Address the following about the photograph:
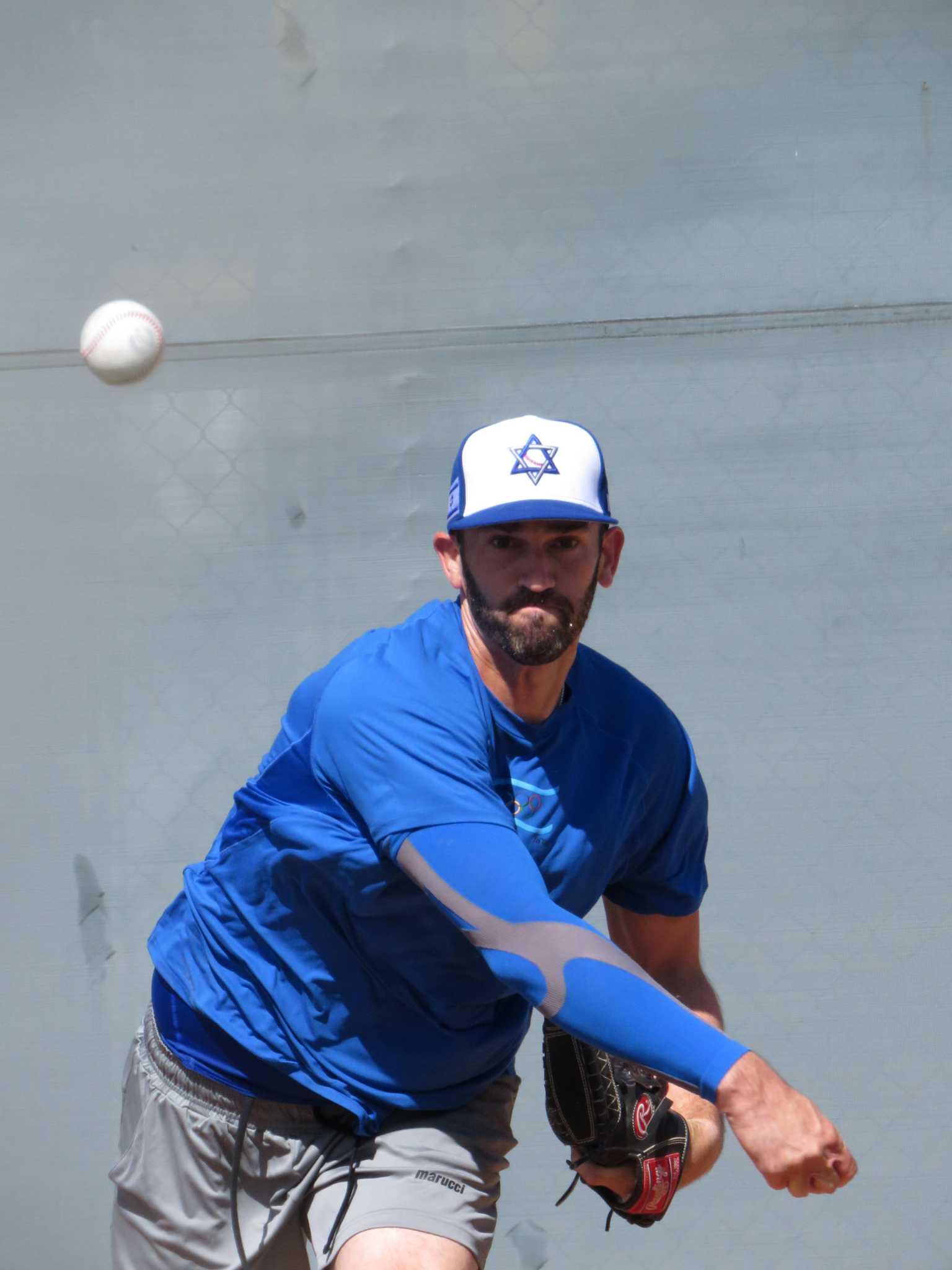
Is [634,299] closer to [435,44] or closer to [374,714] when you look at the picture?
[435,44]

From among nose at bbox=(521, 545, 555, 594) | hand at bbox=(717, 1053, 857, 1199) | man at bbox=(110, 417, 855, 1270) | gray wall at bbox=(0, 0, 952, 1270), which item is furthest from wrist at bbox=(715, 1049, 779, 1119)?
gray wall at bbox=(0, 0, 952, 1270)

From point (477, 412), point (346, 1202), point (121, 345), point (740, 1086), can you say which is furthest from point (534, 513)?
point (477, 412)

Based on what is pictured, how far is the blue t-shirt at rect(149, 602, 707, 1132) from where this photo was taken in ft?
5.34

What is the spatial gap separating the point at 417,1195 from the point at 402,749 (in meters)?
0.62

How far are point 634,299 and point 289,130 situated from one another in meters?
0.84

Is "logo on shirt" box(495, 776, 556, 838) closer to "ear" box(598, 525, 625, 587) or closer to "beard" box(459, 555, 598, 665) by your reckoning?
"beard" box(459, 555, 598, 665)

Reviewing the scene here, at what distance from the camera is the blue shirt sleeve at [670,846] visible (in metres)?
1.85

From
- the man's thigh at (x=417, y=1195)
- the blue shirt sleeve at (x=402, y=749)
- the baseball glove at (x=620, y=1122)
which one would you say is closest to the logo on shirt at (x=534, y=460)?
the blue shirt sleeve at (x=402, y=749)

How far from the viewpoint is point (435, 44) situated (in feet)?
9.73

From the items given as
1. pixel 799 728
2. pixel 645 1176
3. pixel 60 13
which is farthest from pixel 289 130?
pixel 645 1176

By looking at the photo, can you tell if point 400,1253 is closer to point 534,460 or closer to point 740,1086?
point 740,1086

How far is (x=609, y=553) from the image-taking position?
1.84 m

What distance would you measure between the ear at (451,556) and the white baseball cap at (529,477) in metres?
0.05

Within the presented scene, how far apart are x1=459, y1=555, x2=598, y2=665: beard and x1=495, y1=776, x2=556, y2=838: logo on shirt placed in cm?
15
